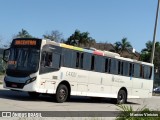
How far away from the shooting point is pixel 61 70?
19.8m

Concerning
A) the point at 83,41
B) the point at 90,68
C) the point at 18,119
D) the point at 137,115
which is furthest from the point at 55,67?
the point at 83,41

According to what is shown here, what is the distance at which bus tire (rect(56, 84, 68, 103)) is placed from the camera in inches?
776

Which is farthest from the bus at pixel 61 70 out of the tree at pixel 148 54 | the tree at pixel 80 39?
the tree at pixel 148 54

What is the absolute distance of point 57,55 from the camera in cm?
1953

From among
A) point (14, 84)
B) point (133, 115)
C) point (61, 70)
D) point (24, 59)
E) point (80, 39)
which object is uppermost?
point (80, 39)

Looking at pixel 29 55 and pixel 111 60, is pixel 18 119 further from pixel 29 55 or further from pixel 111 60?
pixel 111 60

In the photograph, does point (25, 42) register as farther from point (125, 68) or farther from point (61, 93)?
point (125, 68)

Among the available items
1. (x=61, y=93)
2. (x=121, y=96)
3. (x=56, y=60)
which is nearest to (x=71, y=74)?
(x=61, y=93)

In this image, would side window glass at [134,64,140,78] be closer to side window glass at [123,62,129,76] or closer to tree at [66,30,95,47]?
side window glass at [123,62,129,76]

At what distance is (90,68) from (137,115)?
37.7 feet

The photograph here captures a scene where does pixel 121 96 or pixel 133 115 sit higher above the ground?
pixel 121 96

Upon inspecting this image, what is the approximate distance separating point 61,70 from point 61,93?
1.14m

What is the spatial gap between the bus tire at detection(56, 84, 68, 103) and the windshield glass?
1.85m

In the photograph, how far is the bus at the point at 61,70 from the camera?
18.8m
